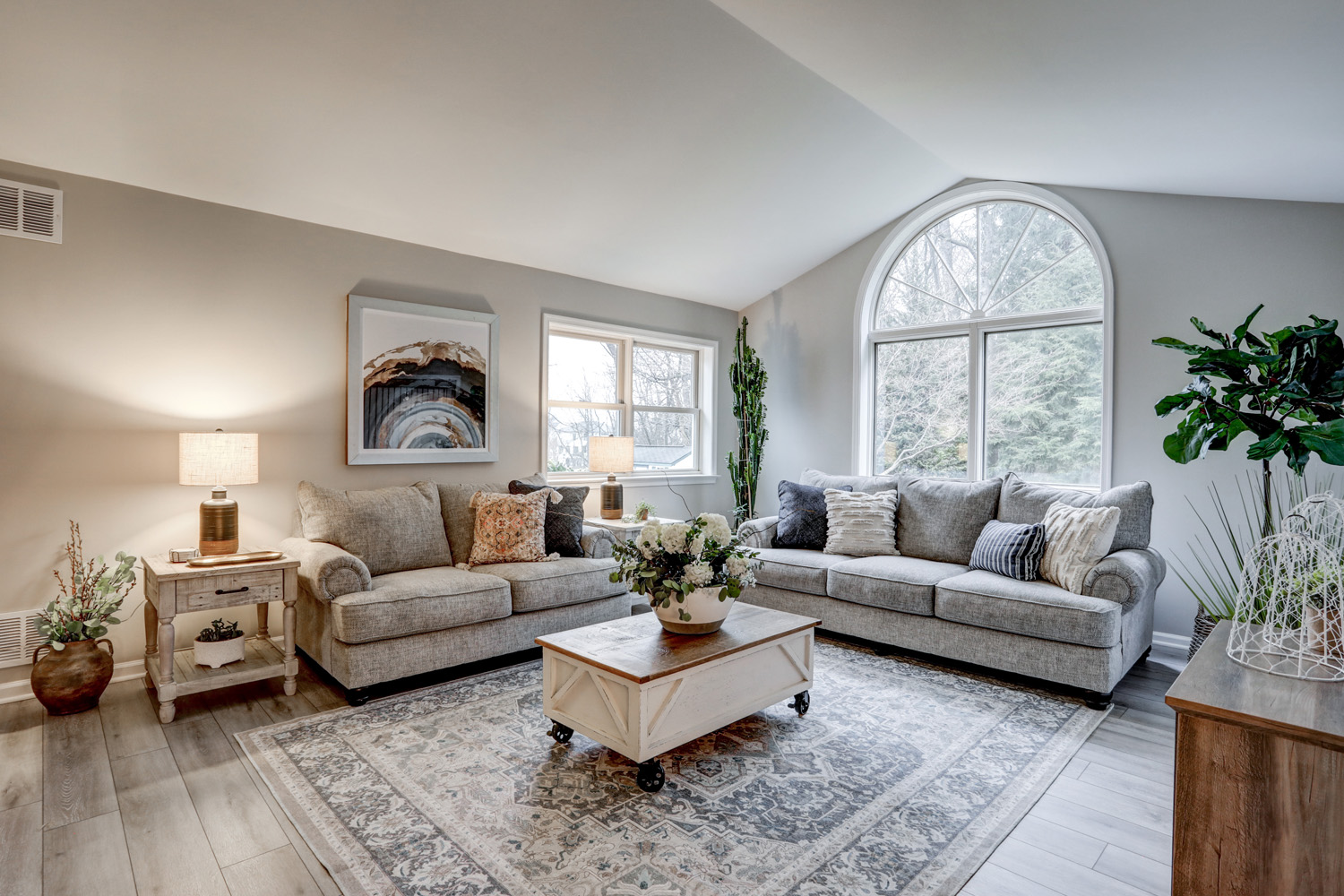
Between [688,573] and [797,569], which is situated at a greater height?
[688,573]

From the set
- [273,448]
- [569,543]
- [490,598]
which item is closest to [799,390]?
[569,543]

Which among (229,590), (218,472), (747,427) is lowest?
(229,590)

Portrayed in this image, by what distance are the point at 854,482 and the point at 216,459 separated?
3.64 metres

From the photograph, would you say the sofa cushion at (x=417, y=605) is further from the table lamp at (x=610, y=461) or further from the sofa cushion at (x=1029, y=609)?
the sofa cushion at (x=1029, y=609)

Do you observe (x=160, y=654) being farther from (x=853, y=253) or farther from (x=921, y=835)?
(x=853, y=253)

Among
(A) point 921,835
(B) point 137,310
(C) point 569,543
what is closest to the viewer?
(A) point 921,835

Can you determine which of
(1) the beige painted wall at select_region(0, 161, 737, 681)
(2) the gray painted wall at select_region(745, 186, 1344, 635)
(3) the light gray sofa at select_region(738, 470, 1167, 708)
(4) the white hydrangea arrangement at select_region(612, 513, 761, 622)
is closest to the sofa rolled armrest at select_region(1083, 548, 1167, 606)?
(3) the light gray sofa at select_region(738, 470, 1167, 708)

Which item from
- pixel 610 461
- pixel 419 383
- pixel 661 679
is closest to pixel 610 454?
pixel 610 461

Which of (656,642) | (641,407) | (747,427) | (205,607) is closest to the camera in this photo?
(656,642)

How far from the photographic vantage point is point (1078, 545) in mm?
3369

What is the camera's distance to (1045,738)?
277cm

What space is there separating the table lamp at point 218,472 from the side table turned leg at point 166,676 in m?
0.39

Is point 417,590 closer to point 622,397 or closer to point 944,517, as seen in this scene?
point 622,397

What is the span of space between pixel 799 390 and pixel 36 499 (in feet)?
15.7
